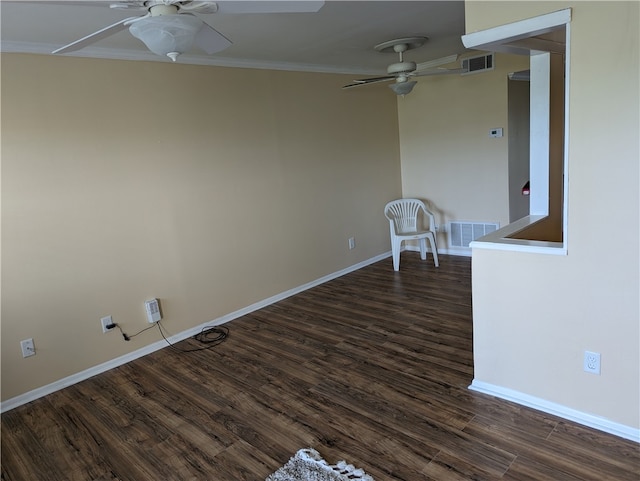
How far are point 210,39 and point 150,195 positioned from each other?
1836 mm

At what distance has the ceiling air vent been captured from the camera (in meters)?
4.84

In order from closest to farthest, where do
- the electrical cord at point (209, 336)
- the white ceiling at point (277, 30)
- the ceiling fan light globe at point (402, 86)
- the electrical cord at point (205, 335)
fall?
the white ceiling at point (277, 30) → the electrical cord at point (205, 335) → the electrical cord at point (209, 336) → the ceiling fan light globe at point (402, 86)

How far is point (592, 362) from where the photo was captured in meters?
2.21

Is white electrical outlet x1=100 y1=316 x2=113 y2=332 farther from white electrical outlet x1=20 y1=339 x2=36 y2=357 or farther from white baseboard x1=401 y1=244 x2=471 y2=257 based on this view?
white baseboard x1=401 y1=244 x2=471 y2=257

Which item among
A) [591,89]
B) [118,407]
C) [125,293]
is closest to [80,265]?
[125,293]

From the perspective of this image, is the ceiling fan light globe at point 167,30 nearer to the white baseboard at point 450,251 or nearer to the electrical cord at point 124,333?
the electrical cord at point 124,333

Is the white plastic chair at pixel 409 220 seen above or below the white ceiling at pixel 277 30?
below

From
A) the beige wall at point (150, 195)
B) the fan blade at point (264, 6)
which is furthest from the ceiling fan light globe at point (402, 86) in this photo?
the fan blade at point (264, 6)

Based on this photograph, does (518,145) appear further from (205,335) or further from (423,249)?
(205,335)

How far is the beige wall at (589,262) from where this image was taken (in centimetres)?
196

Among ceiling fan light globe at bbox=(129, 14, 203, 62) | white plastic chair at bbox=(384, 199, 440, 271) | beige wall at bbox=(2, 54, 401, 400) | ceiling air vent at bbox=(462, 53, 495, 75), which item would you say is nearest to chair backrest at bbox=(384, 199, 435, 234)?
white plastic chair at bbox=(384, 199, 440, 271)

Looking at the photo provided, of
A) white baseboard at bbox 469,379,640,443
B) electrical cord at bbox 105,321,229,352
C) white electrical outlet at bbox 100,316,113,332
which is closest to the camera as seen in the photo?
white baseboard at bbox 469,379,640,443

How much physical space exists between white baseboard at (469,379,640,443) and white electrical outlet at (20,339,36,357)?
2.90 metres

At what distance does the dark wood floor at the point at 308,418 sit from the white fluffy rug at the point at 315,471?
0.19 ft
